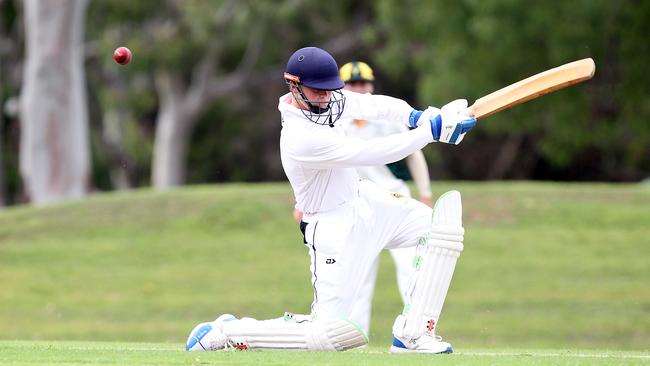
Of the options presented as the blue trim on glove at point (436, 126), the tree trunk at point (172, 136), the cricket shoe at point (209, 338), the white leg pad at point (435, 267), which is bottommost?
the tree trunk at point (172, 136)

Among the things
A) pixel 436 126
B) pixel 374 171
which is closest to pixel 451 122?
pixel 436 126

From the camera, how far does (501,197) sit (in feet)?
57.9

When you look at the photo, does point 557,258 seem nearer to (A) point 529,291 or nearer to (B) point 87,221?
(A) point 529,291

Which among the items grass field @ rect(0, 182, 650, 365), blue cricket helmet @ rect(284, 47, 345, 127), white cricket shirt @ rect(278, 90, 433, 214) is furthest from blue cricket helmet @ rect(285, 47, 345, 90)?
grass field @ rect(0, 182, 650, 365)

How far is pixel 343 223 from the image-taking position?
22.5 feet

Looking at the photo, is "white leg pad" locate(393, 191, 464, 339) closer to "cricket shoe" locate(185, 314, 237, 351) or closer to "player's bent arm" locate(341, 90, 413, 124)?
"player's bent arm" locate(341, 90, 413, 124)

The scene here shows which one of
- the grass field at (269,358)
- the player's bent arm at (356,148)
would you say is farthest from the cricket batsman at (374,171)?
the player's bent arm at (356,148)

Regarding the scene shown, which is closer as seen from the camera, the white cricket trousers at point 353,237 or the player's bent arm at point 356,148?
the player's bent arm at point 356,148

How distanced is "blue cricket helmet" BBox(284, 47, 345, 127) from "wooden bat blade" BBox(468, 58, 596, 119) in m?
0.75

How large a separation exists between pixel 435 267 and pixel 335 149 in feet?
2.61

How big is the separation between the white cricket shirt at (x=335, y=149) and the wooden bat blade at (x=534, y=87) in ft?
1.36

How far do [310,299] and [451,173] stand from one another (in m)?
22.0

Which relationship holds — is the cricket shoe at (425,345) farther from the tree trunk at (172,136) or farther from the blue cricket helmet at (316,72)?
the tree trunk at (172,136)

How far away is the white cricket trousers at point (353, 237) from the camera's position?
6789mm
